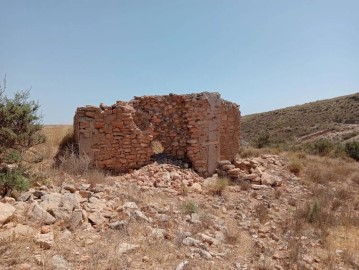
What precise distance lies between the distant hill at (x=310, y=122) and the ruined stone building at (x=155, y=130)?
16.2 meters

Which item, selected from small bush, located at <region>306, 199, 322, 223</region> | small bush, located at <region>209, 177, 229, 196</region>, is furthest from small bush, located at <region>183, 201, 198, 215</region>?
small bush, located at <region>306, 199, 322, 223</region>

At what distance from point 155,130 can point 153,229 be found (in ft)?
14.4

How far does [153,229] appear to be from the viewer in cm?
436

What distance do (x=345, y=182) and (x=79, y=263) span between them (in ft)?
29.8

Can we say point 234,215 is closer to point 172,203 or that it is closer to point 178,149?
point 172,203

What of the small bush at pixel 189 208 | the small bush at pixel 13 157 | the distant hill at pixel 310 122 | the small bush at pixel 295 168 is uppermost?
the distant hill at pixel 310 122

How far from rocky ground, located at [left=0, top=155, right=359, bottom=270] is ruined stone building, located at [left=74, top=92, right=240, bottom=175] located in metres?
0.75

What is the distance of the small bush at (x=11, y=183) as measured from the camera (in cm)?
443

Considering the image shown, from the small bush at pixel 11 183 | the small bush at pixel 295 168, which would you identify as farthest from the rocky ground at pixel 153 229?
the small bush at pixel 295 168

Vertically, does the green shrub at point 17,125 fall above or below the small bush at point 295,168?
above

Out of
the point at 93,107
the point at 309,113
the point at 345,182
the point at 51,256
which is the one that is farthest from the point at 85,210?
the point at 309,113

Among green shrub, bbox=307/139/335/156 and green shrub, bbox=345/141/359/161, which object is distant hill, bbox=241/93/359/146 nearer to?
green shrub, bbox=307/139/335/156

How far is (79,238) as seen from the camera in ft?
11.9

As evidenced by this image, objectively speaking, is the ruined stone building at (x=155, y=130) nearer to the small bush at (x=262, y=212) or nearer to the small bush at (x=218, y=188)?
the small bush at (x=218, y=188)
